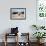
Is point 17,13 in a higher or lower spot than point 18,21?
higher

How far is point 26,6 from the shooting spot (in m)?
7.68

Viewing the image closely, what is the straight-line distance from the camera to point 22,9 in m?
7.68

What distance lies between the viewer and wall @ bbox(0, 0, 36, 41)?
7.66m

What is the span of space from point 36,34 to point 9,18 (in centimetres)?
144

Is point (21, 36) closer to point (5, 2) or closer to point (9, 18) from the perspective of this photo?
point (9, 18)

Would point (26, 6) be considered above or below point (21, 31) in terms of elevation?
above

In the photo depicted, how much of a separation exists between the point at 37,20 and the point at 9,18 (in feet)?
4.25

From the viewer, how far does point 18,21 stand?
7730mm

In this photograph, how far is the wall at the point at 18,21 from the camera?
25.1ft

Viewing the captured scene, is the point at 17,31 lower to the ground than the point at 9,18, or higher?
lower

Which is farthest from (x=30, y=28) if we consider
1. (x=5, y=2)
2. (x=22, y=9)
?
(x=5, y=2)

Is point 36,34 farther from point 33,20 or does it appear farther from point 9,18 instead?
point 9,18

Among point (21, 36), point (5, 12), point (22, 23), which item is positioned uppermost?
point (5, 12)

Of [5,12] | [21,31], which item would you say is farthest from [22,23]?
[5,12]
